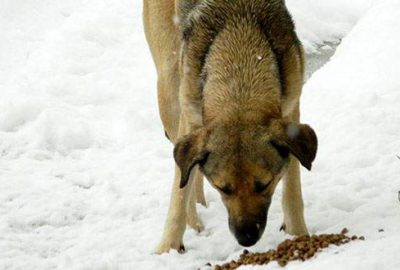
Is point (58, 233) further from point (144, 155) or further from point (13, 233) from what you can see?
point (144, 155)

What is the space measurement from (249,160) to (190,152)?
1.44 feet

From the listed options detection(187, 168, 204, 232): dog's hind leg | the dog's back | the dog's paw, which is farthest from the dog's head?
detection(187, 168, 204, 232): dog's hind leg

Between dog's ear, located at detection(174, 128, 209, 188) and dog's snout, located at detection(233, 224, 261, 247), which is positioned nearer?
dog's snout, located at detection(233, 224, 261, 247)

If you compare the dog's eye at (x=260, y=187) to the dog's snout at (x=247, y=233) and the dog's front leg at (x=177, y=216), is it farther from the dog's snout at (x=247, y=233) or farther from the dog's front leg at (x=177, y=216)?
the dog's front leg at (x=177, y=216)

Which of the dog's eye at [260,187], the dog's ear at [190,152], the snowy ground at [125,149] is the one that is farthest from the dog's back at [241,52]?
the snowy ground at [125,149]

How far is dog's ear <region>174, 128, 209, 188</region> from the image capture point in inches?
187

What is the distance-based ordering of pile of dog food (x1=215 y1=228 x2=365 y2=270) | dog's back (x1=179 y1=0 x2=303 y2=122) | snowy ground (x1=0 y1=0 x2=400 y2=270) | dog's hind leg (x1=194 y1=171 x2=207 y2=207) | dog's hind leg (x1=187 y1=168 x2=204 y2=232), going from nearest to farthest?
pile of dog food (x1=215 y1=228 x2=365 y2=270)
dog's back (x1=179 y1=0 x2=303 y2=122)
snowy ground (x1=0 y1=0 x2=400 y2=270)
dog's hind leg (x1=187 y1=168 x2=204 y2=232)
dog's hind leg (x1=194 y1=171 x2=207 y2=207)

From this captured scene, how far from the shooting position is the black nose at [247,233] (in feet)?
15.1

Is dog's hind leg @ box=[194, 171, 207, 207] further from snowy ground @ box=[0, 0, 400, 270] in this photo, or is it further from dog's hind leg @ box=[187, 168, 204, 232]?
dog's hind leg @ box=[187, 168, 204, 232]

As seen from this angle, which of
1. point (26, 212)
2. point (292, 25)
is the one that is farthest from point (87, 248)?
point (292, 25)

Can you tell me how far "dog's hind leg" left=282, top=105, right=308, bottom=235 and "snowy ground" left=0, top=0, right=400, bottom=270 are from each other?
0.13 m

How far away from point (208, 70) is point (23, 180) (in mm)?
2724

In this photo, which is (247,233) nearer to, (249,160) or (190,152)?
(249,160)

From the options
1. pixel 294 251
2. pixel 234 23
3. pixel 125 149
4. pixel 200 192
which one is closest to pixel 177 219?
pixel 200 192
